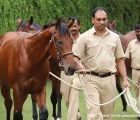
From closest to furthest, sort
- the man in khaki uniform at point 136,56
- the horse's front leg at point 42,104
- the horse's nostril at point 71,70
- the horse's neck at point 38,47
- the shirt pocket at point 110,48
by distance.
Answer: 1. the horse's nostril at point 71,70
2. the shirt pocket at point 110,48
3. the horse's neck at point 38,47
4. the horse's front leg at point 42,104
5. the man in khaki uniform at point 136,56

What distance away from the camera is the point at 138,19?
22.0m

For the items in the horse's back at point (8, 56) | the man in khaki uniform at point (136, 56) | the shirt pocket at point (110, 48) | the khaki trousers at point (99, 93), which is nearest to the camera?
the khaki trousers at point (99, 93)

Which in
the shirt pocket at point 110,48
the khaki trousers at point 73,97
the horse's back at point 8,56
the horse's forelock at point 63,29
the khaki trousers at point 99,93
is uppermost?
the horse's forelock at point 63,29

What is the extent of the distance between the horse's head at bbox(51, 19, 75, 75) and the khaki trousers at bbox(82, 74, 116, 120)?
20.8 inches

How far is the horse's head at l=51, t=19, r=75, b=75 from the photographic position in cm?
748

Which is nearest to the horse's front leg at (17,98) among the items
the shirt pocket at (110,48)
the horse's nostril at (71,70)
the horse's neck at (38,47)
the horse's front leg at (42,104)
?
→ the horse's front leg at (42,104)

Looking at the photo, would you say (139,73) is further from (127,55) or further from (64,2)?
(64,2)

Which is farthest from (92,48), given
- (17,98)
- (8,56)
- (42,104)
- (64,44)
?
(8,56)

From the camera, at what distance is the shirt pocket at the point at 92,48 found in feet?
25.5

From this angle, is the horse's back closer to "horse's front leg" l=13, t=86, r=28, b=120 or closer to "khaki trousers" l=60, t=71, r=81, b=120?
"horse's front leg" l=13, t=86, r=28, b=120

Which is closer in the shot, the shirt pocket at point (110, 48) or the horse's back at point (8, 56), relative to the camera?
the shirt pocket at point (110, 48)

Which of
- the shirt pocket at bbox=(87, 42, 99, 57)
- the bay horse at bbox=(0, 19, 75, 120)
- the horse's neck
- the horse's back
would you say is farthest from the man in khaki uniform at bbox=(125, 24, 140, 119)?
the shirt pocket at bbox=(87, 42, 99, 57)

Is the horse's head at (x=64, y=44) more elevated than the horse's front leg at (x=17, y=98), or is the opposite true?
the horse's head at (x=64, y=44)

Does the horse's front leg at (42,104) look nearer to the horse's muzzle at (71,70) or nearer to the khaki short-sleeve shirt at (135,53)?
the horse's muzzle at (71,70)
